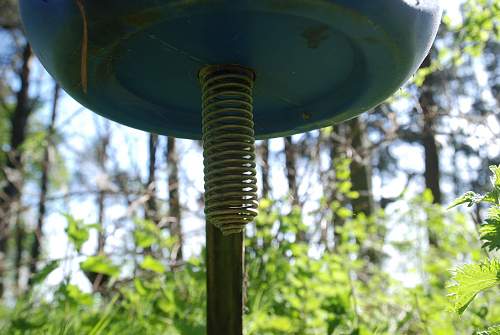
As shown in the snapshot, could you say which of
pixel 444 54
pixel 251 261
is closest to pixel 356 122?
pixel 444 54

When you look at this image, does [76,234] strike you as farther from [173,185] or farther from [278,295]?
[173,185]

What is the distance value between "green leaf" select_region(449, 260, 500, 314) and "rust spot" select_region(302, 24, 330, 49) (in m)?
0.50

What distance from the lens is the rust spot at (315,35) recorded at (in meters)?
1.01

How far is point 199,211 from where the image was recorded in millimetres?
3842

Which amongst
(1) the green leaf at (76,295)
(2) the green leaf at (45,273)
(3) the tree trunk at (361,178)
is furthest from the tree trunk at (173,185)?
(2) the green leaf at (45,273)

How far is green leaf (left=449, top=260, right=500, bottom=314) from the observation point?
1.03 metres

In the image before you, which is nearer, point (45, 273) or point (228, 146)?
point (228, 146)

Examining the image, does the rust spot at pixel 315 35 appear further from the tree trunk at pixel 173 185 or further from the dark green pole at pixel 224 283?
the tree trunk at pixel 173 185

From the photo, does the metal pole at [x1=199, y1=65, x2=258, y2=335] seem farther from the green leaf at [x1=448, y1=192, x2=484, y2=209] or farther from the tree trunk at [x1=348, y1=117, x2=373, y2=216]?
the tree trunk at [x1=348, y1=117, x2=373, y2=216]

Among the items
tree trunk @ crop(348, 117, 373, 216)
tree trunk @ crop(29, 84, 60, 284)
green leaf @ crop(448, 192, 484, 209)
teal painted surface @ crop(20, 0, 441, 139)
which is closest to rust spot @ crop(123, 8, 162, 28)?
teal painted surface @ crop(20, 0, 441, 139)

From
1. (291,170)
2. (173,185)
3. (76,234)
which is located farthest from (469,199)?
(173,185)

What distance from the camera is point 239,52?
1.11 m

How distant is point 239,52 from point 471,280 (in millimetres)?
612

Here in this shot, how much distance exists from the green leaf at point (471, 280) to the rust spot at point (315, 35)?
500mm
